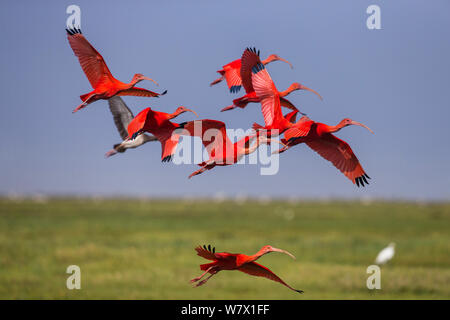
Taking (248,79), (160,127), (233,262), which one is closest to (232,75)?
(248,79)

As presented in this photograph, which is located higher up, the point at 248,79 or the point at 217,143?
the point at 248,79

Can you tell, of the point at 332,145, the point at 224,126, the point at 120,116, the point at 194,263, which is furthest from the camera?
the point at 194,263

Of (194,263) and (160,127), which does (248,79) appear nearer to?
(160,127)

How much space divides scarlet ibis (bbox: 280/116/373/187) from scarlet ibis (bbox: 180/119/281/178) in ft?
0.88

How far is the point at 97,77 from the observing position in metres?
4.18

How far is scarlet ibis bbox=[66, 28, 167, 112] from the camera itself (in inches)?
159

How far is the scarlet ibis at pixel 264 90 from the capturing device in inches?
153

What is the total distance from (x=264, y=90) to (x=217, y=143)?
20.5 inches

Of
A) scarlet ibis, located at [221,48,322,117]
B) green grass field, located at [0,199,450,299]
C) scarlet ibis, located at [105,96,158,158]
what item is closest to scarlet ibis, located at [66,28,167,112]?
scarlet ibis, located at [105,96,158,158]

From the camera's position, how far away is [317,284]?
89.7 feet

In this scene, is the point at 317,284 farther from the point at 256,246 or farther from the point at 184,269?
the point at 256,246

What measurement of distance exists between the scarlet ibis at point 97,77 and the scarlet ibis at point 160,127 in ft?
0.63

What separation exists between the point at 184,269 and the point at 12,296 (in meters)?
10.0
